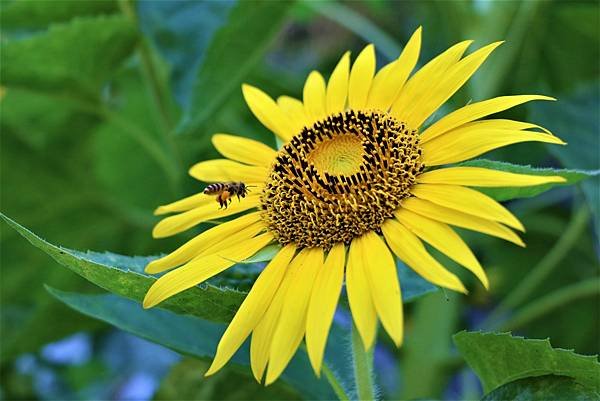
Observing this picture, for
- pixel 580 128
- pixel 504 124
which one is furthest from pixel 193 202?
pixel 580 128

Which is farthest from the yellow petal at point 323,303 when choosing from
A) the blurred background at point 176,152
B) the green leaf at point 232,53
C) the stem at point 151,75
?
the stem at point 151,75

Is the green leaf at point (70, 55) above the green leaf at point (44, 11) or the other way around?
the other way around

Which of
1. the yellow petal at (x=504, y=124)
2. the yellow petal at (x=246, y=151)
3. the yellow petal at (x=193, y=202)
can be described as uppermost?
the yellow petal at (x=246, y=151)

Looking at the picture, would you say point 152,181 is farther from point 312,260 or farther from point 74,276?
point 312,260

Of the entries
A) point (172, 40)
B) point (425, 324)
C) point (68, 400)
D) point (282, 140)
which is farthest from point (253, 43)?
point (68, 400)

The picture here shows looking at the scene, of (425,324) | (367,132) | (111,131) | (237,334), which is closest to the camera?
(237,334)

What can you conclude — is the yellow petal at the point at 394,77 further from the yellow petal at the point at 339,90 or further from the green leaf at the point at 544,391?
the green leaf at the point at 544,391

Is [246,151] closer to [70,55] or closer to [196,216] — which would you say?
[196,216]
